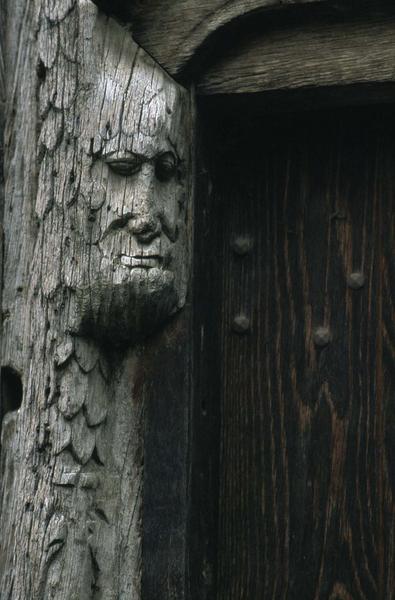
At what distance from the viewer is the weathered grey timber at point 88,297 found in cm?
191

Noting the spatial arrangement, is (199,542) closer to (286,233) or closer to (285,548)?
(285,548)

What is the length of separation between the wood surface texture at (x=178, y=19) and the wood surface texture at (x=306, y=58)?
0.05m

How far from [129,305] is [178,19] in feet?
1.55

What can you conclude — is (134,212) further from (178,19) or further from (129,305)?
(178,19)

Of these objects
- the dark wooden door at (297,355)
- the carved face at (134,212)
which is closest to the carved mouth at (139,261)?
the carved face at (134,212)

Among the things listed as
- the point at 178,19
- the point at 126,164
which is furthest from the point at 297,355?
the point at 178,19

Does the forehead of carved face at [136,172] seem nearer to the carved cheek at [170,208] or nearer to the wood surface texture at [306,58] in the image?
the carved cheek at [170,208]

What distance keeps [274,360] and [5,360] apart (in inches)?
18.0

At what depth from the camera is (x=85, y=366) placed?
76.5 inches

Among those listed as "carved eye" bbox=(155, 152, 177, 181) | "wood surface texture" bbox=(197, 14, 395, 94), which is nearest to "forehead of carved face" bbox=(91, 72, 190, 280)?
"carved eye" bbox=(155, 152, 177, 181)

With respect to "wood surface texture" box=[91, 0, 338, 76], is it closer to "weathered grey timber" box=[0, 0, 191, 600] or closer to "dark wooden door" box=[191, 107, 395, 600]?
"weathered grey timber" box=[0, 0, 191, 600]

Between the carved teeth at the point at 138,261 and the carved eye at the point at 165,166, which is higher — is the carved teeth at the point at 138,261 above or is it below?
below

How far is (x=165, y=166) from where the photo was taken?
1.94m

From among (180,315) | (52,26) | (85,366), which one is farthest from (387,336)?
(52,26)
